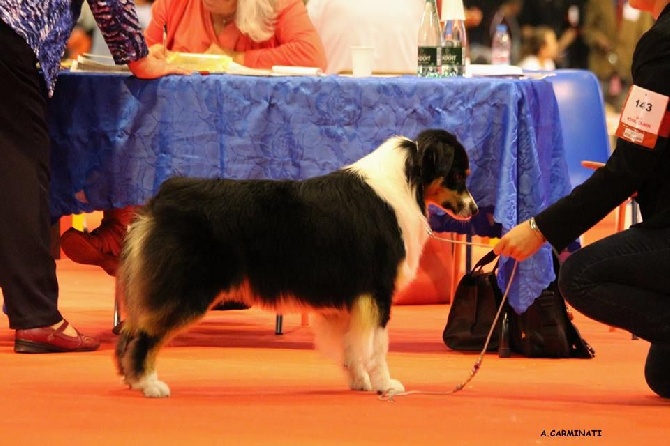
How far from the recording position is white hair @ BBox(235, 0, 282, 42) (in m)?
5.09

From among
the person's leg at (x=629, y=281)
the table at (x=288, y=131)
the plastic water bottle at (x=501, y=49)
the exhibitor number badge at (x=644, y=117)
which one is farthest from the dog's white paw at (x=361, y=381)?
the plastic water bottle at (x=501, y=49)

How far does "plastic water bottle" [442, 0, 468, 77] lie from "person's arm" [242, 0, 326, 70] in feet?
2.31

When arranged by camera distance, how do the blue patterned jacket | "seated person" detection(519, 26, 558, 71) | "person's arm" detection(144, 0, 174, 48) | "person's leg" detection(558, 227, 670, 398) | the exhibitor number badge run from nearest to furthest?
1. the exhibitor number badge
2. "person's leg" detection(558, 227, 670, 398)
3. the blue patterned jacket
4. "person's arm" detection(144, 0, 174, 48)
5. "seated person" detection(519, 26, 558, 71)

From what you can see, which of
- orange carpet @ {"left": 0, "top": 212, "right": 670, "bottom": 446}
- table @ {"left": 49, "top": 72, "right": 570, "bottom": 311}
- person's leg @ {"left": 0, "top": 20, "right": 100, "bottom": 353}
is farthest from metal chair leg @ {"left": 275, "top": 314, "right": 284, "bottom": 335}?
person's leg @ {"left": 0, "top": 20, "right": 100, "bottom": 353}

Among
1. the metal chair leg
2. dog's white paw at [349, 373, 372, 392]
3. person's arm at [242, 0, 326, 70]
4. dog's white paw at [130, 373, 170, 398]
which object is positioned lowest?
the metal chair leg

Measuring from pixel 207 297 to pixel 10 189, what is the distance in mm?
1098

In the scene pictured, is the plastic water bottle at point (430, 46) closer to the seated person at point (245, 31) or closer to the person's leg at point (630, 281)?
the seated person at point (245, 31)

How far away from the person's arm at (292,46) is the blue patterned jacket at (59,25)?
935mm

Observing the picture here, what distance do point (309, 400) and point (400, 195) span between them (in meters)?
0.71

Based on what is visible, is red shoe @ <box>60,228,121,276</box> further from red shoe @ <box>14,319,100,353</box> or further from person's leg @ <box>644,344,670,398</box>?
person's leg @ <box>644,344,670,398</box>

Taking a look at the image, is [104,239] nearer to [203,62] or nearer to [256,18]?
[203,62]

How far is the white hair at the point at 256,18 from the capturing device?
5090 mm

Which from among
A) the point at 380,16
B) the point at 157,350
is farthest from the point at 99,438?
the point at 380,16

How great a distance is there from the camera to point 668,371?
3418 mm
